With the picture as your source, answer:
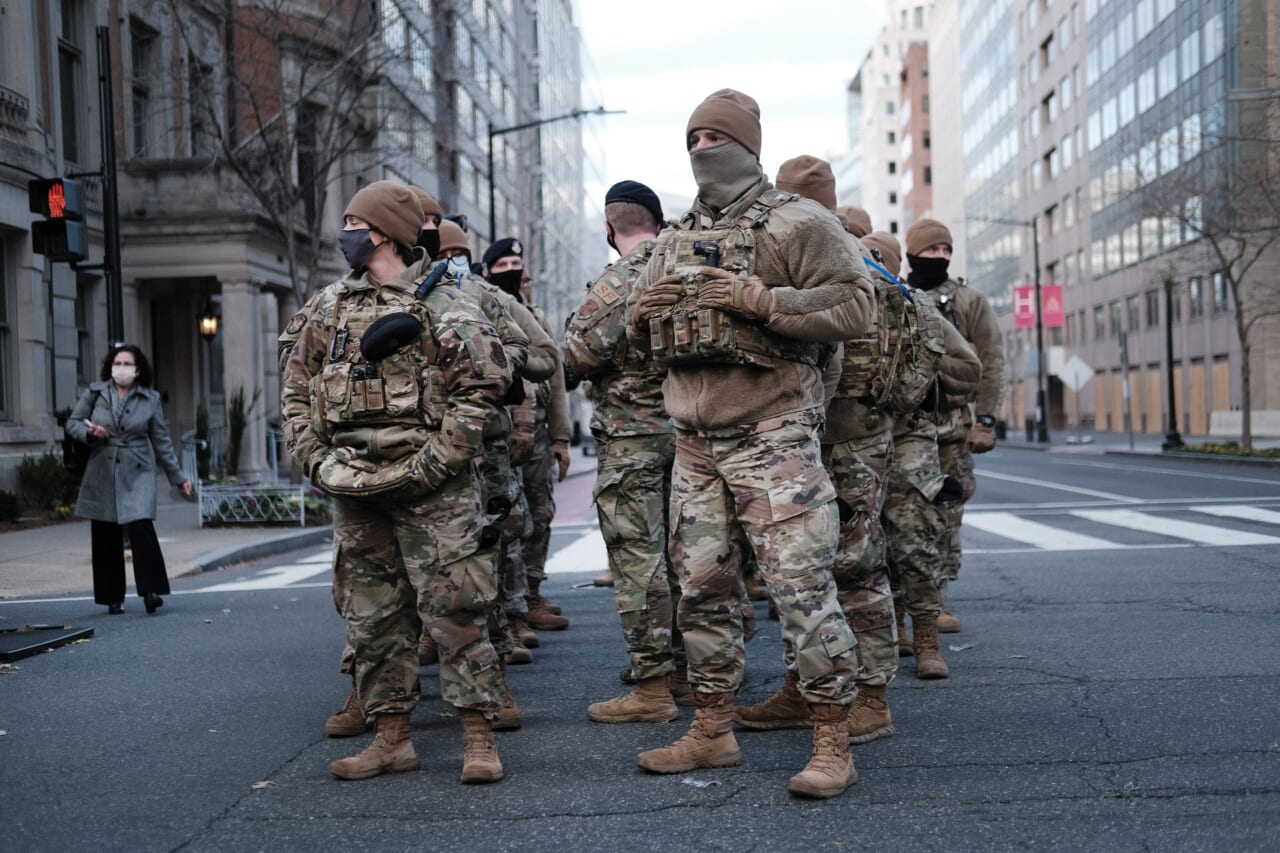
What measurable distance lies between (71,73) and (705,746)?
63.8ft

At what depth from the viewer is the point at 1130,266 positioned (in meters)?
55.8

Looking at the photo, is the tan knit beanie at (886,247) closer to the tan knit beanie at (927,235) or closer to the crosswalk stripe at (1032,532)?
the tan knit beanie at (927,235)

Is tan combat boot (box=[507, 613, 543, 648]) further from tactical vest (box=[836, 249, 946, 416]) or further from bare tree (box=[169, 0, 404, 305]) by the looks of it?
bare tree (box=[169, 0, 404, 305])

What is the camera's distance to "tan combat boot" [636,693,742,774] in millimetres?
4695

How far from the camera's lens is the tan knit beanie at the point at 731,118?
4762 mm

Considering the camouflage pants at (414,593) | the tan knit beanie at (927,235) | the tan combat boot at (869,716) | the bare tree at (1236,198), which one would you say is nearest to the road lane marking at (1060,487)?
the bare tree at (1236,198)

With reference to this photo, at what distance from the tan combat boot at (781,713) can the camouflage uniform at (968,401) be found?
213 cm

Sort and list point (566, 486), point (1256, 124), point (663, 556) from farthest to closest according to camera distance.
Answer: point (1256, 124) → point (566, 486) → point (663, 556)

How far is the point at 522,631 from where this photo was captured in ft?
24.6

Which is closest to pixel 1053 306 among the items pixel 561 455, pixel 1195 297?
pixel 1195 297

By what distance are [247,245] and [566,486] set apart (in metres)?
8.12

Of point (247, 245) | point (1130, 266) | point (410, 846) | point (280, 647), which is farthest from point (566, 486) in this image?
point (1130, 266)

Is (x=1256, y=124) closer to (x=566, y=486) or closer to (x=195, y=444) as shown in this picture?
(x=566, y=486)

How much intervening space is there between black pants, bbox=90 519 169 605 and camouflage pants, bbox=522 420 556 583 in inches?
111
